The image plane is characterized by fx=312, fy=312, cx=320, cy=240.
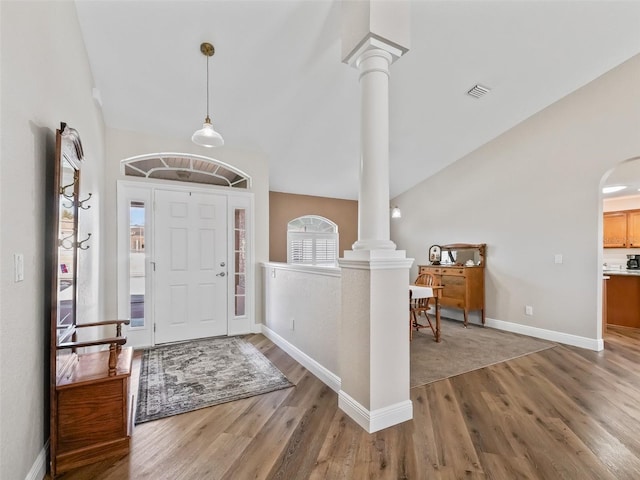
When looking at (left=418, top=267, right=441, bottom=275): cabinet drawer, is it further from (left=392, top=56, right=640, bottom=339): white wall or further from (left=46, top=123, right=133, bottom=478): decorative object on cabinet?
(left=46, top=123, right=133, bottom=478): decorative object on cabinet

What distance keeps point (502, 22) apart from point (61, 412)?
4.38 m

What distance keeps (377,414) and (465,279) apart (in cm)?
325

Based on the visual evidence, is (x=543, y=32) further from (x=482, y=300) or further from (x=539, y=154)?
(x=482, y=300)

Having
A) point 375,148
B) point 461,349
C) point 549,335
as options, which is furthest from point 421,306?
point 375,148

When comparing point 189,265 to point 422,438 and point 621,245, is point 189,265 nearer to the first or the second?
point 422,438

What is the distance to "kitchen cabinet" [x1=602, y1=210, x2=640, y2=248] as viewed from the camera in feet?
17.8

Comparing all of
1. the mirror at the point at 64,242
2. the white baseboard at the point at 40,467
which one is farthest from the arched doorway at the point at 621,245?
→ the white baseboard at the point at 40,467

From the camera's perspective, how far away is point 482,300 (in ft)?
15.9

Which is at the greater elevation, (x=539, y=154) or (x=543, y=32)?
(x=543, y=32)

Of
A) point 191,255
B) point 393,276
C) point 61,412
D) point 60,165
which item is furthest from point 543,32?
point 61,412

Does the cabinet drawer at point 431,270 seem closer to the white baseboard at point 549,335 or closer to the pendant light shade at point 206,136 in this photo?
the white baseboard at point 549,335

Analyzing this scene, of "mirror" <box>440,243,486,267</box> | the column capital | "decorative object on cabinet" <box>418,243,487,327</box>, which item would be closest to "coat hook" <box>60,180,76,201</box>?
the column capital

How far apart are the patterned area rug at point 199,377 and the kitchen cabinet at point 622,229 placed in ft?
21.0

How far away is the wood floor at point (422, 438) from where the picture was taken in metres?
1.70
